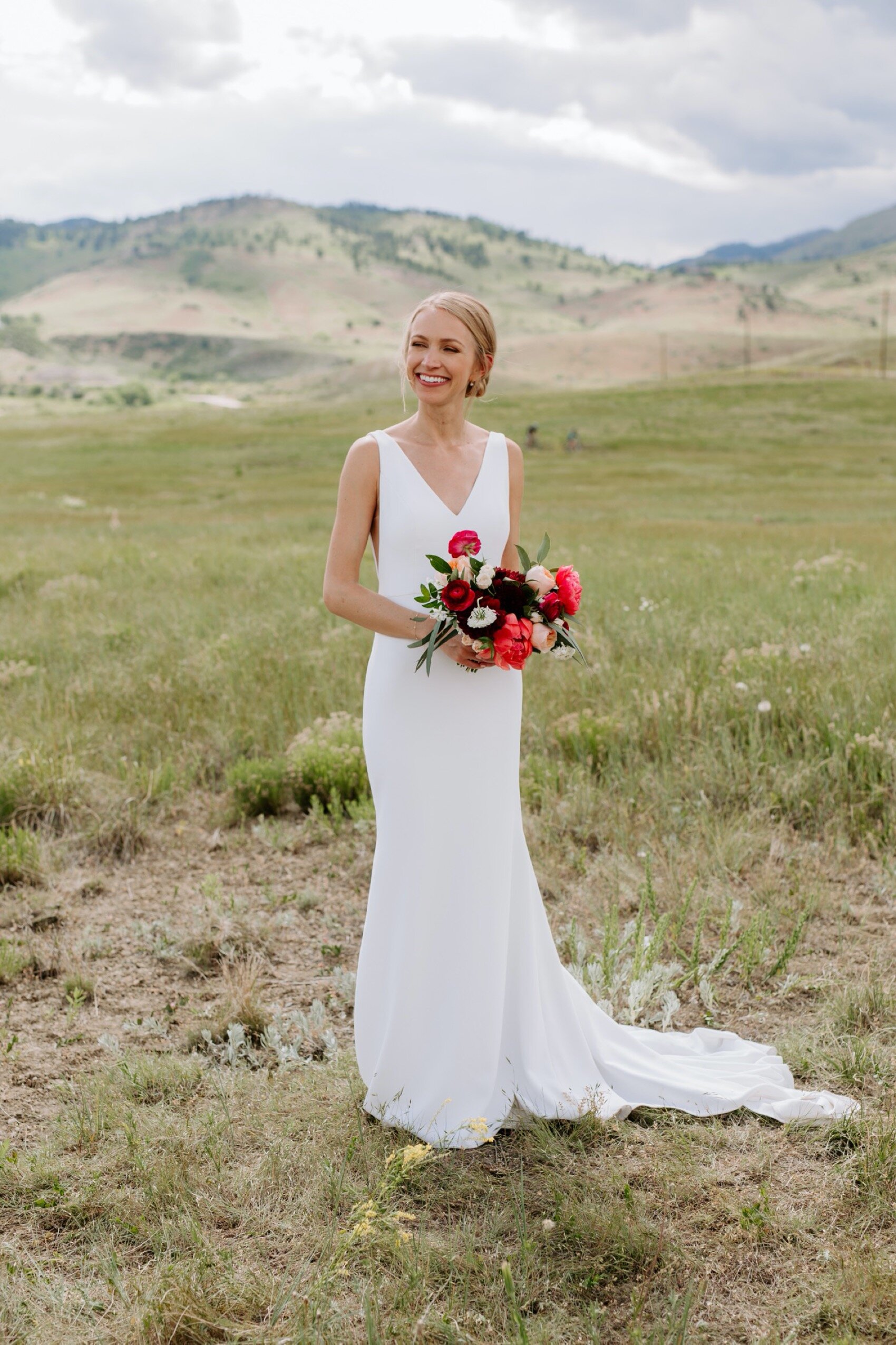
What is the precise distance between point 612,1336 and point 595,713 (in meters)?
5.30

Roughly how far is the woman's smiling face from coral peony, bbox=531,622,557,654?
3.20 feet

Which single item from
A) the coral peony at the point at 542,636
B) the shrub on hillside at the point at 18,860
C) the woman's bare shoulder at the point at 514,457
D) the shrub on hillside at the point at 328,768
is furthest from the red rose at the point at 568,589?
the shrub on hillside at the point at 18,860

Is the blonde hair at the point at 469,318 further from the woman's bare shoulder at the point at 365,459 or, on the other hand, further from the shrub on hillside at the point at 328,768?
the shrub on hillside at the point at 328,768

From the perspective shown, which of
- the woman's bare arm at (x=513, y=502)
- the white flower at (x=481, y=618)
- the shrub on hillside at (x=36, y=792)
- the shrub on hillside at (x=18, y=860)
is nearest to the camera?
the white flower at (x=481, y=618)

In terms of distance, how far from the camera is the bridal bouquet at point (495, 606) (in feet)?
10.9

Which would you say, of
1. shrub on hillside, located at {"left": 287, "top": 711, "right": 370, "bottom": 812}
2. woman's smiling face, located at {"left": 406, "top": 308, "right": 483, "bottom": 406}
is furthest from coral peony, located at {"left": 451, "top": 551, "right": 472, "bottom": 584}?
shrub on hillside, located at {"left": 287, "top": 711, "right": 370, "bottom": 812}

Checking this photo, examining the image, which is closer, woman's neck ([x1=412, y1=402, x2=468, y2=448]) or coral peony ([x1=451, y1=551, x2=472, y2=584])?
coral peony ([x1=451, y1=551, x2=472, y2=584])

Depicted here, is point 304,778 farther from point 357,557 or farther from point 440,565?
point 440,565

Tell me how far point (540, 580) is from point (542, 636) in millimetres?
196

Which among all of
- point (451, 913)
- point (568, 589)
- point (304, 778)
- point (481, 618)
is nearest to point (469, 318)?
point (568, 589)

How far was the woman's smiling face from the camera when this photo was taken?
144 inches

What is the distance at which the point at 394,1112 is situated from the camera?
3754 mm

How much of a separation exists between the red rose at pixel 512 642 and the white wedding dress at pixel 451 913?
0.38 meters

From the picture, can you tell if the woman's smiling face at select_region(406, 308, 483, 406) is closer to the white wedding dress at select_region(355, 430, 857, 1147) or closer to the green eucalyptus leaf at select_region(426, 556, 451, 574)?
the white wedding dress at select_region(355, 430, 857, 1147)
